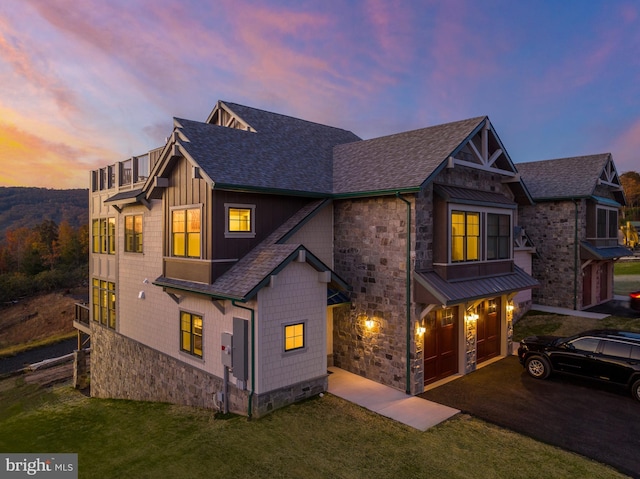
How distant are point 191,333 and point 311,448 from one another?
639 cm

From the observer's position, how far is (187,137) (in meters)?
13.3

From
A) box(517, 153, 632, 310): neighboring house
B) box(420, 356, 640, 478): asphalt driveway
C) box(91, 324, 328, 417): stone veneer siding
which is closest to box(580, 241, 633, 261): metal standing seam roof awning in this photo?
box(517, 153, 632, 310): neighboring house

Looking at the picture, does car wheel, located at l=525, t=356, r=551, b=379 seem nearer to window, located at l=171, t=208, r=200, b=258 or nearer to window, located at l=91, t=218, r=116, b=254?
window, located at l=171, t=208, r=200, b=258

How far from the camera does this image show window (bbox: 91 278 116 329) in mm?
19703

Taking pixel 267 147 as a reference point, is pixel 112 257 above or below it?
below

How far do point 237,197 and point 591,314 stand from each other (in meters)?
21.0

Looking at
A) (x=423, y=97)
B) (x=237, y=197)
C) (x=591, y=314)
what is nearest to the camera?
(x=237, y=197)

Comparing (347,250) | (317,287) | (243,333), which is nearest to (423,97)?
(347,250)

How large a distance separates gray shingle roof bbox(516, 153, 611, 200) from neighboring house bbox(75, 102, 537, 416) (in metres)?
8.72

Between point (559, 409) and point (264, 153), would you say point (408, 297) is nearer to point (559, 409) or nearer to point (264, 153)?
point (559, 409)

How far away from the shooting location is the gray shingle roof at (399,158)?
12.5m

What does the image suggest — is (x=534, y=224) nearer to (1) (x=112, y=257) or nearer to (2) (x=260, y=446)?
(2) (x=260, y=446)

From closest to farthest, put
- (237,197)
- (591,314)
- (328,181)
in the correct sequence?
1. (237,197)
2. (328,181)
3. (591,314)

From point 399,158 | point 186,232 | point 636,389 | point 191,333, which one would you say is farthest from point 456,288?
point 186,232
